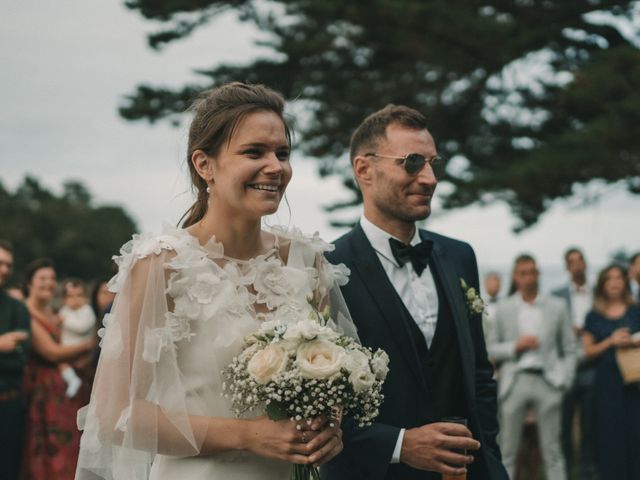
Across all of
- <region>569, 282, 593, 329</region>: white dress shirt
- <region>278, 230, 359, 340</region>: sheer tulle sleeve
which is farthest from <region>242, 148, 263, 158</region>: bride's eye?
<region>569, 282, 593, 329</region>: white dress shirt

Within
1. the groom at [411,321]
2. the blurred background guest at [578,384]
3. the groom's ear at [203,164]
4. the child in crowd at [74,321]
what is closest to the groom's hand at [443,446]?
the groom at [411,321]

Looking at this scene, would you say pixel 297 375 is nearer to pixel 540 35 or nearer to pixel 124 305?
pixel 124 305

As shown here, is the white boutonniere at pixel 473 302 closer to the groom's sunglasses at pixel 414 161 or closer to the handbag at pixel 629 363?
the groom's sunglasses at pixel 414 161

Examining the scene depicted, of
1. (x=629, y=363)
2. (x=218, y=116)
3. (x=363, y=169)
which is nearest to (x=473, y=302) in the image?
(x=363, y=169)

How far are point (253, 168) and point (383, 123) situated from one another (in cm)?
131

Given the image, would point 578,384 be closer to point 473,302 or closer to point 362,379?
point 473,302

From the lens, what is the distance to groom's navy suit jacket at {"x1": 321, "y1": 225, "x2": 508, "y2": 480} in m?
3.82

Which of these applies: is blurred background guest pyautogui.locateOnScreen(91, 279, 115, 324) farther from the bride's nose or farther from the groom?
the bride's nose

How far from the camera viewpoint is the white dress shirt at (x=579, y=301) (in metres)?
10.5

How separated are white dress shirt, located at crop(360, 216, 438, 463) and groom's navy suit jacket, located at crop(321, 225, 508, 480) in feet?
0.11

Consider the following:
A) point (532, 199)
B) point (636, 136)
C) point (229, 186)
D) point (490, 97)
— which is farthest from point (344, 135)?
point (229, 186)

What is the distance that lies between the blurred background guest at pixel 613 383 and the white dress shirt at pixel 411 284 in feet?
17.2

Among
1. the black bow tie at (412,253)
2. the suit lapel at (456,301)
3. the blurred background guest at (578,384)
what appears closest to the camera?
the suit lapel at (456,301)

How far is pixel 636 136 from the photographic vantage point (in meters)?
11.1
